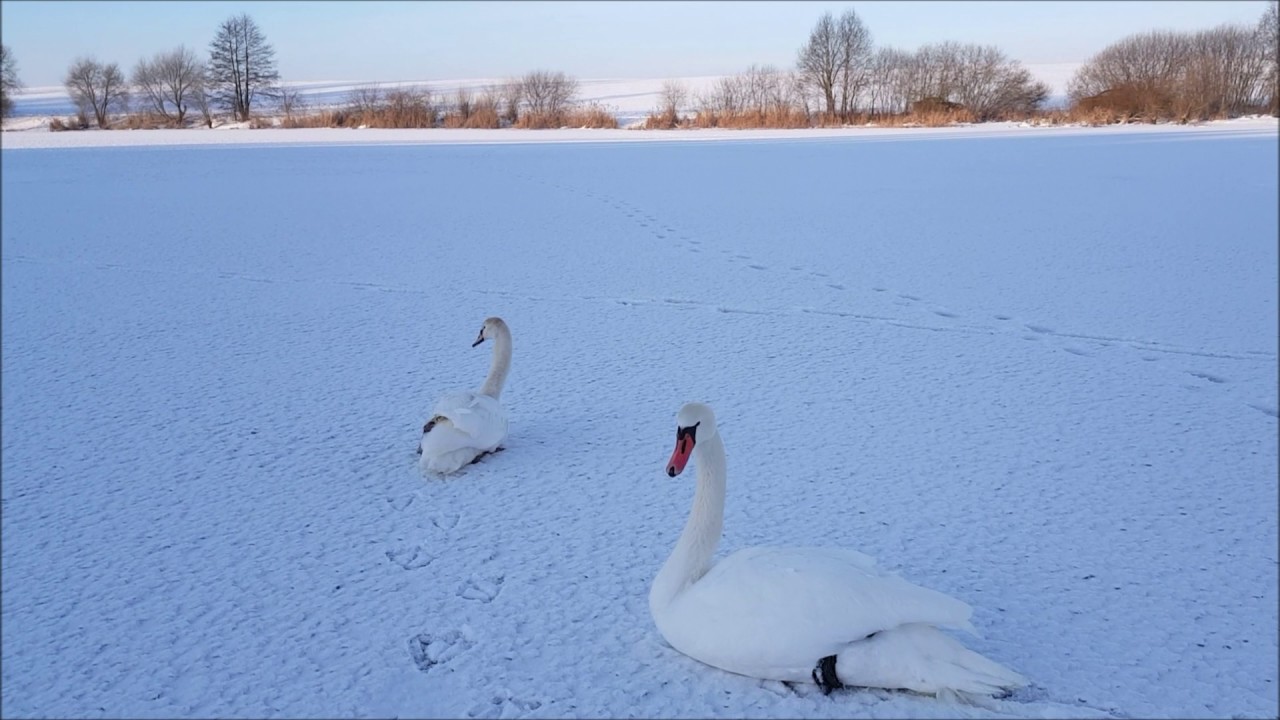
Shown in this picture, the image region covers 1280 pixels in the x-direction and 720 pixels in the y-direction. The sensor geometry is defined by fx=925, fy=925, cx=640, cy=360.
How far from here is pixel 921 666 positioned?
1.91 m

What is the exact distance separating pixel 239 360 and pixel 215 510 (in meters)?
1.92

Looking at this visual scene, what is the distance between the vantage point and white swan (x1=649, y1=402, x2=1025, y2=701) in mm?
1899

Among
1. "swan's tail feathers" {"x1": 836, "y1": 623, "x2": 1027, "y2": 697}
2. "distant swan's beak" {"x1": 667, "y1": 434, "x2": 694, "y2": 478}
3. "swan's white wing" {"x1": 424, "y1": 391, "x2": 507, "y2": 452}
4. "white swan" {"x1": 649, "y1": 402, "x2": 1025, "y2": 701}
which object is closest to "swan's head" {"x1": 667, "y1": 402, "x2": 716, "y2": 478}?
"distant swan's beak" {"x1": 667, "y1": 434, "x2": 694, "y2": 478}

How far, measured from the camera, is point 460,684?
211cm

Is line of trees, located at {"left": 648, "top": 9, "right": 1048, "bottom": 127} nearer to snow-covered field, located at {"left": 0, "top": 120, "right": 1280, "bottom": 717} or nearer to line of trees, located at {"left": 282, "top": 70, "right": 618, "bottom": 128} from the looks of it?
line of trees, located at {"left": 282, "top": 70, "right": 618, "bottom": 128}

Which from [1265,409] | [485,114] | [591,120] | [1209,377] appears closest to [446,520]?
[1265,409]

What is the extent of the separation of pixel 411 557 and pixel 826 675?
130 cm

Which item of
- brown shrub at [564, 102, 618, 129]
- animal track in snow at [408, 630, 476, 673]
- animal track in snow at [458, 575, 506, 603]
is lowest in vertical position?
animal track in snow at [408, 630, 476, 673]

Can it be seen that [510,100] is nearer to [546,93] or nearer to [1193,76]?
[546,93]

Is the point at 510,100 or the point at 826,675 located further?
the point at 510,100

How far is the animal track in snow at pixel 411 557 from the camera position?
267cm

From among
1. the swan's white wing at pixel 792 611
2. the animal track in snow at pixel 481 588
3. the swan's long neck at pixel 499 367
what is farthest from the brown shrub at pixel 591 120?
the swan's white wing at pixel 792 611

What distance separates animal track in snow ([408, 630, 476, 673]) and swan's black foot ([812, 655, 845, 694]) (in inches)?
33.0

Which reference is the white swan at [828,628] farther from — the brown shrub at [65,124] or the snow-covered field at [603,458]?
the brown shrub at [65,124]
